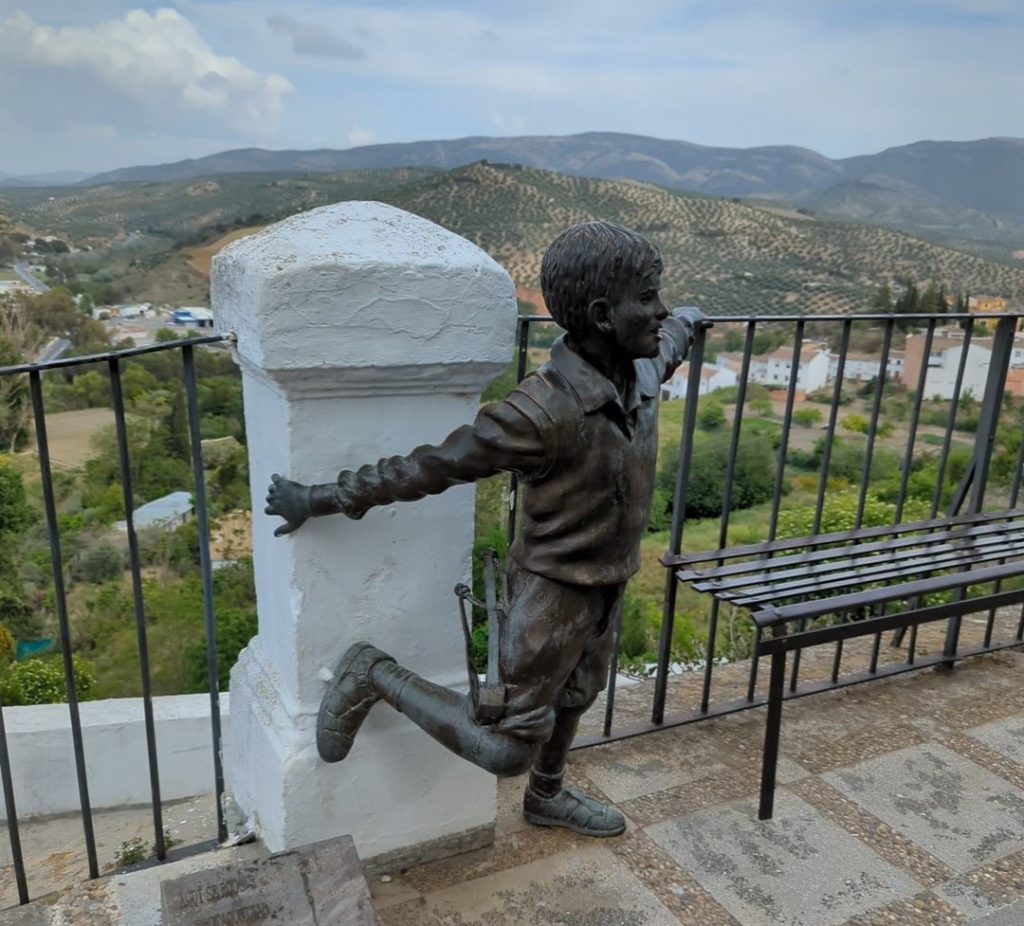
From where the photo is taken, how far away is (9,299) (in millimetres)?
49062

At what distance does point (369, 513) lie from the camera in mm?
1949

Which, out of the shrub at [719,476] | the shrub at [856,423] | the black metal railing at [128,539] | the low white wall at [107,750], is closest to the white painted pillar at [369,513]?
the black metal railing at [128,539]

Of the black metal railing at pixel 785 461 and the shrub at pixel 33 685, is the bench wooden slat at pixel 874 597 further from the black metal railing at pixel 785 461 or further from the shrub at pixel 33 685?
the shrub at pixel 33 685

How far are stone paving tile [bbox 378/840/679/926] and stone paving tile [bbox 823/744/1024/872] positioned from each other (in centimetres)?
85

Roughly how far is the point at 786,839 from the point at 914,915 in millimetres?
362

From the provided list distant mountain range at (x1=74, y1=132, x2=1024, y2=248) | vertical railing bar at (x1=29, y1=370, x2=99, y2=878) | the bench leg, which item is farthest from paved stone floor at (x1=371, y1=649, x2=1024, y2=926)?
distant mountain range at (x1=74, y1=132, x2=1024, y2=248)

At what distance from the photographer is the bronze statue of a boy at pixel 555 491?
168 centimetres

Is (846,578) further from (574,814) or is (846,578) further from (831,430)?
(574,814)

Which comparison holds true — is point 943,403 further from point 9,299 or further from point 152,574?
point 9,299

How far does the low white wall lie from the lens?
19.7 ft

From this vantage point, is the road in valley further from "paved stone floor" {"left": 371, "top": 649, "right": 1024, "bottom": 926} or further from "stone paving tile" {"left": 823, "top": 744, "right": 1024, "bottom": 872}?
"stone paving tile" {"left": 823, "top": 744, "right": 1024, "bottom": 872}

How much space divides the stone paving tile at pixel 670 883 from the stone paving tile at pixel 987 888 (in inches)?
23.6

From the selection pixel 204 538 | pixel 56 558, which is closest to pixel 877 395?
pixel 204 538

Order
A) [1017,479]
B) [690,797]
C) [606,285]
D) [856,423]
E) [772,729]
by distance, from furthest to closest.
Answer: [856,423], [1017,479], [690,797], [772,729], [606,285]
